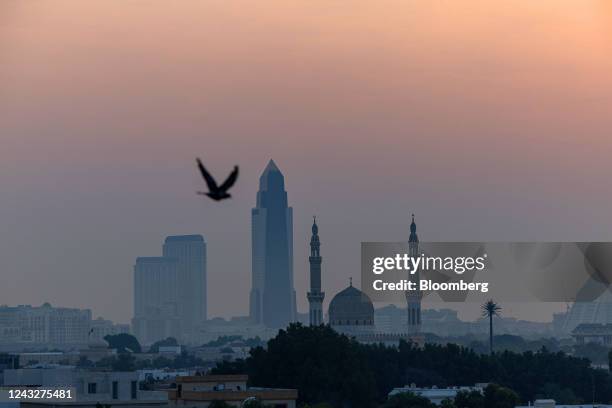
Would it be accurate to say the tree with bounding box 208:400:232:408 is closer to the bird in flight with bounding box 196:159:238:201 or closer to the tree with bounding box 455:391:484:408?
the tree with bounding box 455:391:484:408

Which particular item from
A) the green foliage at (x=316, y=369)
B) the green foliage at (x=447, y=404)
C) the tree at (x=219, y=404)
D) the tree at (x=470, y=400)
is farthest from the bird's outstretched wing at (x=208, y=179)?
the green foliage at (x=316, y=369)

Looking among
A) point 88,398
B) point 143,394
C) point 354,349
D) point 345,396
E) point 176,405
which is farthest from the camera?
point 354,349

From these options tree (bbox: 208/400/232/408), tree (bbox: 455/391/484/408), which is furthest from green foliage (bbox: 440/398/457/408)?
tree (bbox: 208/400/232/408)

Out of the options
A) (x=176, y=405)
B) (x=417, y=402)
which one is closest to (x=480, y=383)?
(x=417, y=402)

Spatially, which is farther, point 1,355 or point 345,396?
point 1,355

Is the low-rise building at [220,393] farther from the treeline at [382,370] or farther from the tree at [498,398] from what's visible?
the treeline at [382,370]

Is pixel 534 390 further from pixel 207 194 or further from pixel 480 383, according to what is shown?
pixel 207 194
